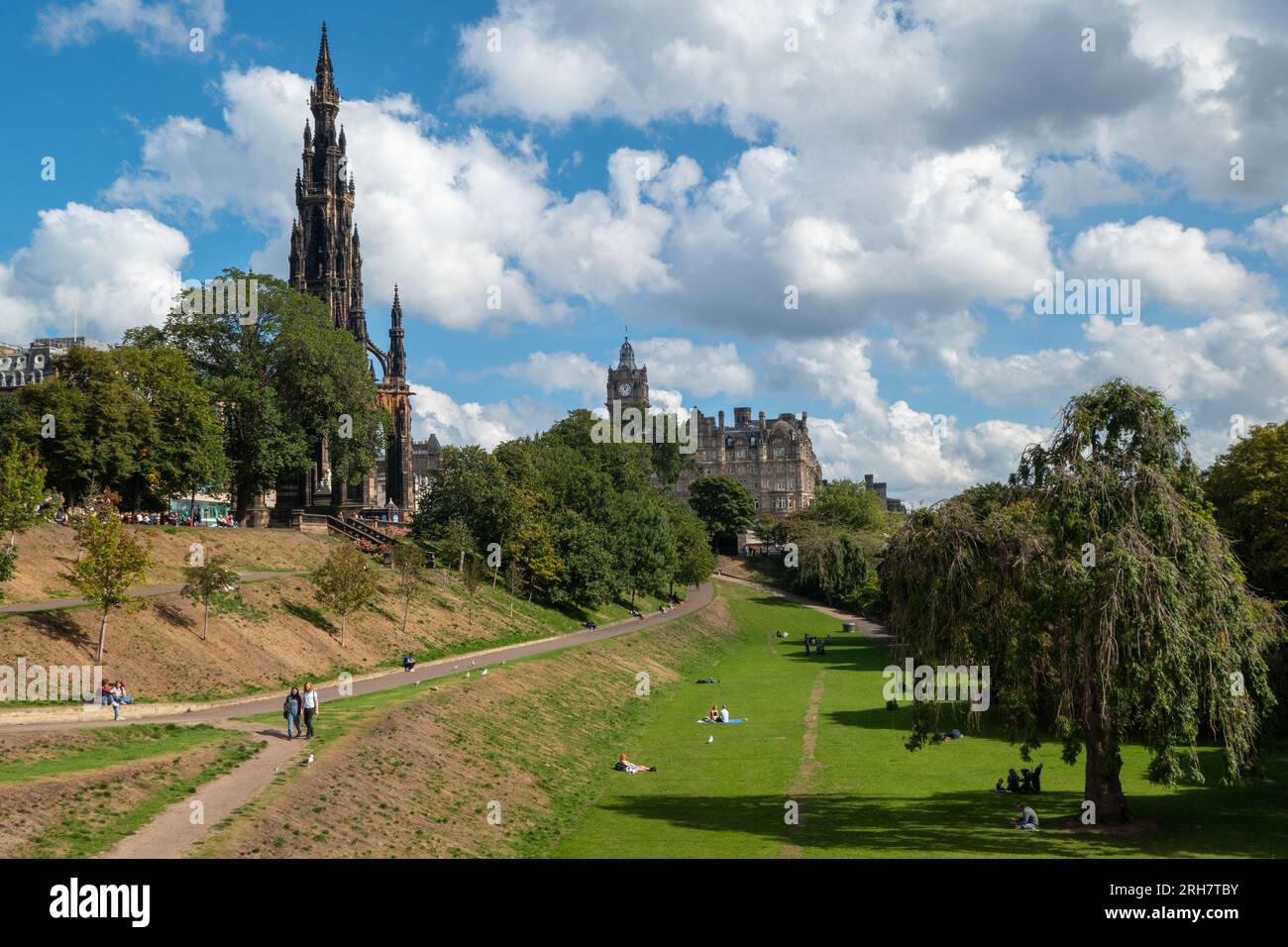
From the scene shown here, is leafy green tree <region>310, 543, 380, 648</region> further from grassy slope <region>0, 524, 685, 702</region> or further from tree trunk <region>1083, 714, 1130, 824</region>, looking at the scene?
tree trunk <region>1083, 714, 1130, 824</region>

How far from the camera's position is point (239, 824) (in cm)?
2286

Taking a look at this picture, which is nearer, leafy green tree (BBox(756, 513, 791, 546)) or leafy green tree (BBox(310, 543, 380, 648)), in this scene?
leafy green tree (BBox(310, 543, 380, 648))

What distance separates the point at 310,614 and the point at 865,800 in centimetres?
3003

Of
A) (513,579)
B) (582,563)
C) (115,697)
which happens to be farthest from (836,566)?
(115,697)

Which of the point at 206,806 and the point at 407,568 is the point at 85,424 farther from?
the point at 206,806

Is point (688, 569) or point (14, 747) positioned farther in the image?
point (688, 569)

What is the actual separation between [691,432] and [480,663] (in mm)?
143189

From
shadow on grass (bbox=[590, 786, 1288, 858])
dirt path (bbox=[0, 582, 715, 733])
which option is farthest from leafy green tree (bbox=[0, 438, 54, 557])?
shadow on grass (bbox=[590, 786, 1288, 858])

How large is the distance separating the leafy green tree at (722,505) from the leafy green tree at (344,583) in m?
100

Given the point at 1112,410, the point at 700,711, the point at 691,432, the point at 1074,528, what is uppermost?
the point at 691,432

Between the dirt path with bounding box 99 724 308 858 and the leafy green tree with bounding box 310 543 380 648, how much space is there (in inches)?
730

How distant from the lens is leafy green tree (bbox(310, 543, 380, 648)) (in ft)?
164
